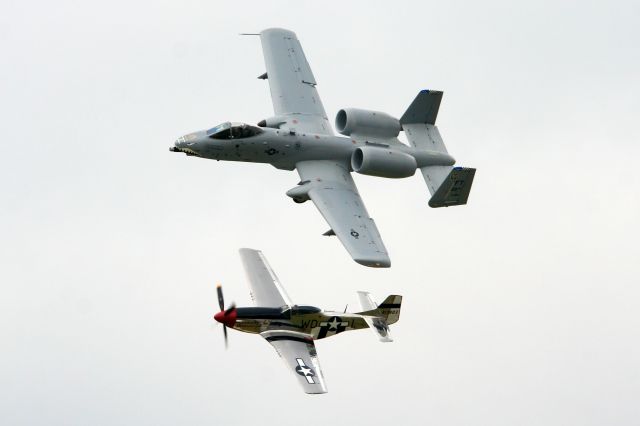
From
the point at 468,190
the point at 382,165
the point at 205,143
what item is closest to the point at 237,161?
the point at 205,143

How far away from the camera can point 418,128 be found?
197 feet

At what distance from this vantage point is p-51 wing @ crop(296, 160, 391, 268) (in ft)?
172

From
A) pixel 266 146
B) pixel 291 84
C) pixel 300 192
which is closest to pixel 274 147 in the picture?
pixel 266 146

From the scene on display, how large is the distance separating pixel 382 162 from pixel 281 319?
878cm

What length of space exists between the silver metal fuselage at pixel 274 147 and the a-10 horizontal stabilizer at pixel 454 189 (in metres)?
3.97

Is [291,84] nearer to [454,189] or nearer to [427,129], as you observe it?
[427,129]

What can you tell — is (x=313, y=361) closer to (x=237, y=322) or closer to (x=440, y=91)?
(x=237, y=322)

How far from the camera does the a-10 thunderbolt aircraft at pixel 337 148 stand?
5453 centimetres

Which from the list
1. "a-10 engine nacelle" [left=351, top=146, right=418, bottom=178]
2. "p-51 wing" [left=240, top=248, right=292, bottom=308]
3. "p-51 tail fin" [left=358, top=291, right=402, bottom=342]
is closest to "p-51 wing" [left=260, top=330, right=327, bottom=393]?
"p-51 wing" [left=240, top=248, right=292, bottom=308]

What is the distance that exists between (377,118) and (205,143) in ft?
26.2

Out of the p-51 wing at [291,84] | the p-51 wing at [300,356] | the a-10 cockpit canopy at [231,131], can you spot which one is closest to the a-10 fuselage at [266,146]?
the a-10 cockpit canopy at [231,131]

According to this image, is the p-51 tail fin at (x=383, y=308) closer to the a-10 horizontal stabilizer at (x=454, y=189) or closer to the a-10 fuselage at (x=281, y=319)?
the a-10 fuselage at (x=281, y=319)

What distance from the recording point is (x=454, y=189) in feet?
185

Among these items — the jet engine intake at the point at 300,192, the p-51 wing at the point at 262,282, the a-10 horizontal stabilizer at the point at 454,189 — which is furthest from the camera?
the a-10 horizontal stabilizer at the point at 454,189
